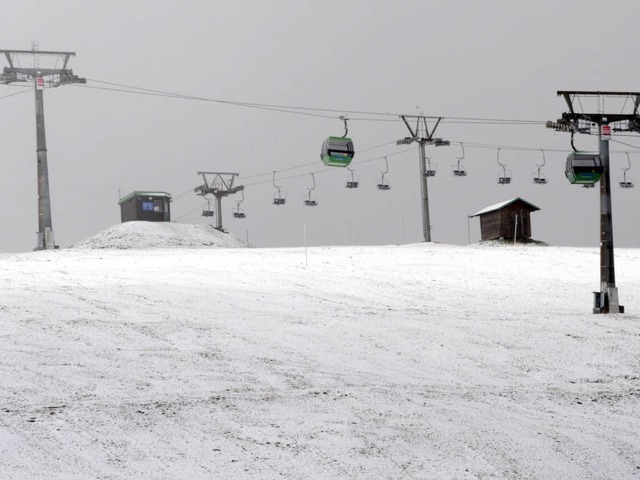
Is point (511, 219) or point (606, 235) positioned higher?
point (511, 219)

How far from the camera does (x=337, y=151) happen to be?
98.1ft

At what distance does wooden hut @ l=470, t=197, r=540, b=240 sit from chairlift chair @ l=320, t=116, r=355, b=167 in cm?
2202

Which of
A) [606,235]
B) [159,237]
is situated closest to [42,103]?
[159,237]

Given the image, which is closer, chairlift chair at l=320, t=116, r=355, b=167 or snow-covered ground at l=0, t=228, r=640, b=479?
snow-covered ground at l=0, t=228, r=640, b=479

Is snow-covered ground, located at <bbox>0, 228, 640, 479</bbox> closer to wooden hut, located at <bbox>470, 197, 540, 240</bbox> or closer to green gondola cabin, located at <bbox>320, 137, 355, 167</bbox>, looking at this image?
green gondola cabin, located at <bbox>320, 137, 355, 167</bbox>

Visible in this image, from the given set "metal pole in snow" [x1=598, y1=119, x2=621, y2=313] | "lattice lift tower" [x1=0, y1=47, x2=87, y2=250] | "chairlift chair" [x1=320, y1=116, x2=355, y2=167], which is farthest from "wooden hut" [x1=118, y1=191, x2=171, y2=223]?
"metal pole in snow" [x1=598, y1=119, x2=621, y2=313]

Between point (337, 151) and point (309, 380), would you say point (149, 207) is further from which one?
point (309, 380)

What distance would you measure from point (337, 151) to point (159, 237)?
Result: 28.4 meters

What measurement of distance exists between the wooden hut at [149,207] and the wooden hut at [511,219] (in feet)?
99.3

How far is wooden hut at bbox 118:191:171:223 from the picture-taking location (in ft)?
237

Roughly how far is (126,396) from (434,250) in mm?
28391

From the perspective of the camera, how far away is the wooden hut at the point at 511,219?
165ft

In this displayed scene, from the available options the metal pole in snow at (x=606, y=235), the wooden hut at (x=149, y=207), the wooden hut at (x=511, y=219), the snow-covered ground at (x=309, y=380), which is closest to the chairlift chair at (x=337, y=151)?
the snow-covered ground at (x=309, y=380)

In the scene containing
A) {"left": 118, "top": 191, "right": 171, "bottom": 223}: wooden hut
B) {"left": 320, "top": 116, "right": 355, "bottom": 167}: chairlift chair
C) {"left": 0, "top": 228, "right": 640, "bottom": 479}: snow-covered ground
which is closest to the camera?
{"left": 0, "top": 228, "right": 640, "bottom": 479}: snow-covered ground
